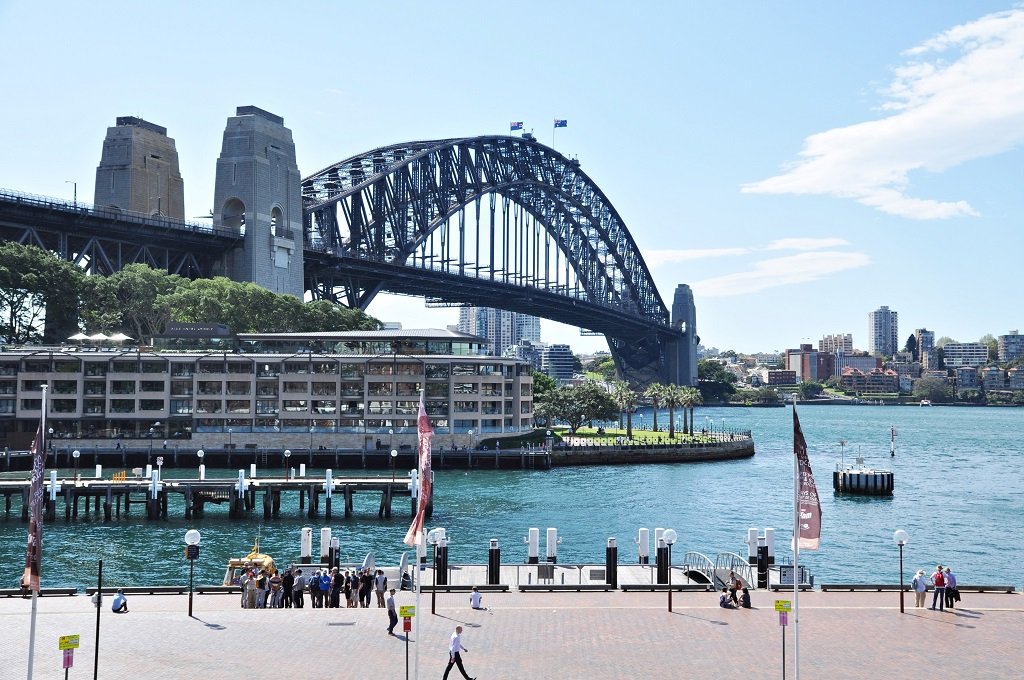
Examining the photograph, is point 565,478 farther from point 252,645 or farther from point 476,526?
point 252,645

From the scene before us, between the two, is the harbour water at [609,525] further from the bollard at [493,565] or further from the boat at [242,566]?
the bollard at [493,565]

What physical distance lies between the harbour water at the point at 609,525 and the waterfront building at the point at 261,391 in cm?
983

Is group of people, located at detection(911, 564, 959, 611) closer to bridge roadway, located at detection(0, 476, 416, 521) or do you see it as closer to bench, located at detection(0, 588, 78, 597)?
bench, located at detection(0, 588, 78, 597)

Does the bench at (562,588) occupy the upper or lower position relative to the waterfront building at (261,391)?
lower

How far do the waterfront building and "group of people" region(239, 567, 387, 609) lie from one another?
214ft

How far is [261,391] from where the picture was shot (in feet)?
339

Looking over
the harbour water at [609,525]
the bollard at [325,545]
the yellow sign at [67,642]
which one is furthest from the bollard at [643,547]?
the yellow sign at [67,642]

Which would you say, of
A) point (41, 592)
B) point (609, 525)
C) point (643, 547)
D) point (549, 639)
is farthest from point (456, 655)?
point (609, 525)

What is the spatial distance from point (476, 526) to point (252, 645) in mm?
35810

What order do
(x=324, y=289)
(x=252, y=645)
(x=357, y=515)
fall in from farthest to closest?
(x=324, y=289) → (x=357, y=515) → (x=252, y=645)

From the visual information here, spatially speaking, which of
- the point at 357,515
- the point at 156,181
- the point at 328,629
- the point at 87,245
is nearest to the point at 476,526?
the point at 357,515

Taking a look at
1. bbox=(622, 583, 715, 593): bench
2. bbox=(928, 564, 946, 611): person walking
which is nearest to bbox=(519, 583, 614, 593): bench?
bbox=(622, 583, 715, 593): bench

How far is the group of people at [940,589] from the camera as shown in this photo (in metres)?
32.3

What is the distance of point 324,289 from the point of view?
15375 cm
